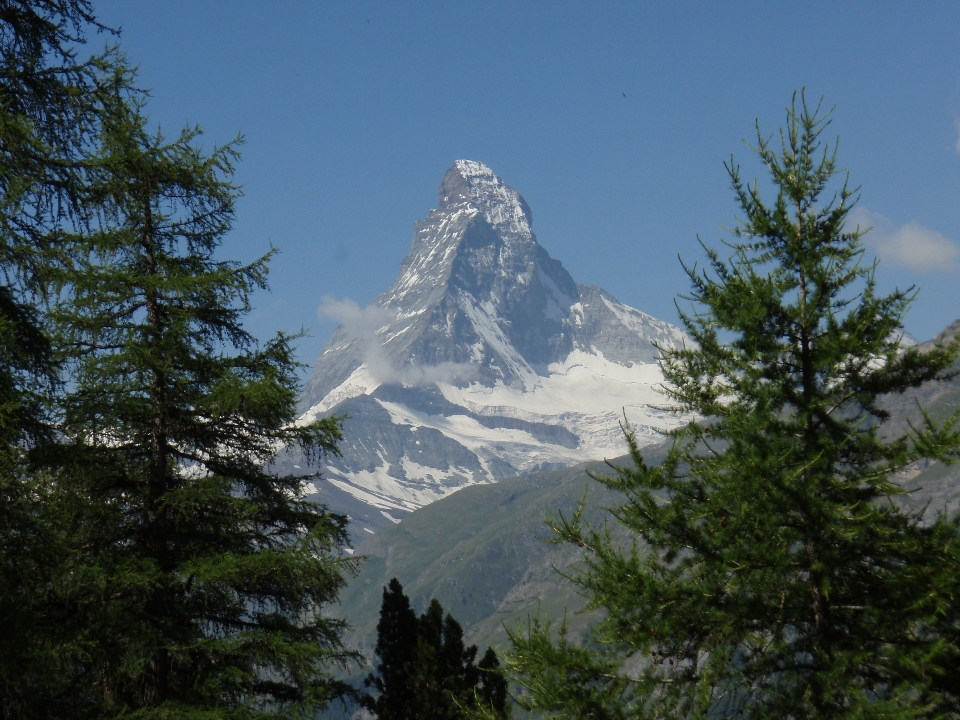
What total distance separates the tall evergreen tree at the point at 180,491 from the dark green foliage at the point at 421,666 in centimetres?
2329

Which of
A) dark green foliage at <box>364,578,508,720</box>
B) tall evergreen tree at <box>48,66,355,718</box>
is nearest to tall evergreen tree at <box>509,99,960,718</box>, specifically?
tall evergreen tree at <box>48,66,355,718</box>

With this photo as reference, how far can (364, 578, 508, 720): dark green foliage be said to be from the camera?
38312 mm

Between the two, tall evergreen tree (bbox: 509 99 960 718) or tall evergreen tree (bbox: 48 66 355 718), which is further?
tall evergreen tree (bbox: 48 66 355 718)

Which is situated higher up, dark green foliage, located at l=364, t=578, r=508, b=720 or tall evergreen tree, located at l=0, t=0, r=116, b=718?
tall evergreen tree, located at l=0, t=0, r=116, b=718

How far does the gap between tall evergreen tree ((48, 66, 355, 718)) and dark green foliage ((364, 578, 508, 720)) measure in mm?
23287

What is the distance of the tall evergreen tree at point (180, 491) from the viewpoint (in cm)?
1282

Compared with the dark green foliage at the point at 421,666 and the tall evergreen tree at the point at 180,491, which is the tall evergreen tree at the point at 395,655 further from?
the tall evergreen tree at the point at 180,491

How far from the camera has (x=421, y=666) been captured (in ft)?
127

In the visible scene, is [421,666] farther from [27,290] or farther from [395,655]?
[27,290]

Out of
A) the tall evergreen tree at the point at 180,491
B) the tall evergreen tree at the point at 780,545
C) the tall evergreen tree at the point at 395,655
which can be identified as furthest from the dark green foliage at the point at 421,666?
the tall evergreen tree at the point at 780,545

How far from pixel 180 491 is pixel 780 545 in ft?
27.2

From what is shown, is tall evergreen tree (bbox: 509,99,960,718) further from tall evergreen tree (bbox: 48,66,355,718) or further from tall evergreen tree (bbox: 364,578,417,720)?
tall evergreen tree (bbox: 364,578,417,720)

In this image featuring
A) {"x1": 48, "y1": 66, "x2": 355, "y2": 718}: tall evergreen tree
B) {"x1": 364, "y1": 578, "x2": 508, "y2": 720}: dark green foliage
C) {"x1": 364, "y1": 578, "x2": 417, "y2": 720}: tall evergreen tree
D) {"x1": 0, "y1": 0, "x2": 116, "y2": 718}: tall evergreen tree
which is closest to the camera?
{"x1": 0, "y1": 0, "x2": 116, "y2": 718}: tall evergreen tree

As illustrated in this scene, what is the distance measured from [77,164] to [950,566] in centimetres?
1001
